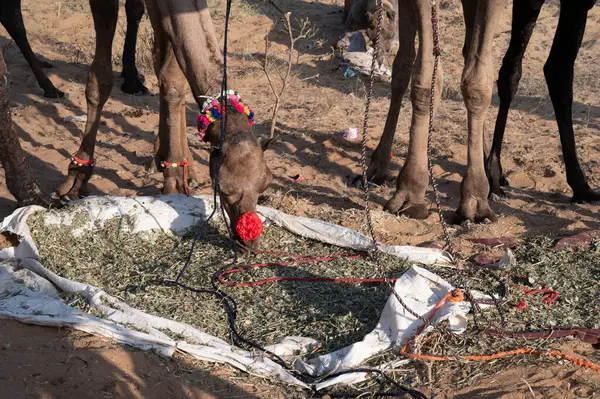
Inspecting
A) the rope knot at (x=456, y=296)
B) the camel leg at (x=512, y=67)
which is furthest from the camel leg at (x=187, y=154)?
the rope knot at (x=456, y=296)

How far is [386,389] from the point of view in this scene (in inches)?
130

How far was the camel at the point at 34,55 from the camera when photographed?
780cm

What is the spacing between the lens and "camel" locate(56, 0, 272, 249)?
13.5 ft

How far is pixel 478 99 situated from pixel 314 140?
237 cm

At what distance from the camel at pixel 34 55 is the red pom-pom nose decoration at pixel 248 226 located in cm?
472

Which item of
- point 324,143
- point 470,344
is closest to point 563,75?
point 324,143

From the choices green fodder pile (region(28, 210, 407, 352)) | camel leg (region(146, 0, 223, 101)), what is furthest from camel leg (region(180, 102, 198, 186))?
camel leg (region(146, 0, 223, 101))

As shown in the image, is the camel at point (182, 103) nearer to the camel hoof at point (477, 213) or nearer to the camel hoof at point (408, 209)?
the camel hoof at point (408, 209)

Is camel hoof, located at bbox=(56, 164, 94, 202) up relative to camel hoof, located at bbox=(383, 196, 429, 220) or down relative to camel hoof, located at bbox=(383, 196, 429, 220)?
down

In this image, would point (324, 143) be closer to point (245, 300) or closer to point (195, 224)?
point (195, 224)

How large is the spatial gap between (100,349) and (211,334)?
0.57m

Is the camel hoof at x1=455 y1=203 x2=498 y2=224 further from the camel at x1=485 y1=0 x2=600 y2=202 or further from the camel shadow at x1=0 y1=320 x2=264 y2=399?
the camel shadow at x1=0 y1=320 x2=264 y2=399

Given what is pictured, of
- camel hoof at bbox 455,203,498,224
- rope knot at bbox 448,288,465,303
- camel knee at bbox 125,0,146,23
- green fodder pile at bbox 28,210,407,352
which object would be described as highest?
camel knee at bbox 125,0,146,23

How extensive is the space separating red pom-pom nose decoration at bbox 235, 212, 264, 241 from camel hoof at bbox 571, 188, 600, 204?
9.42ft
